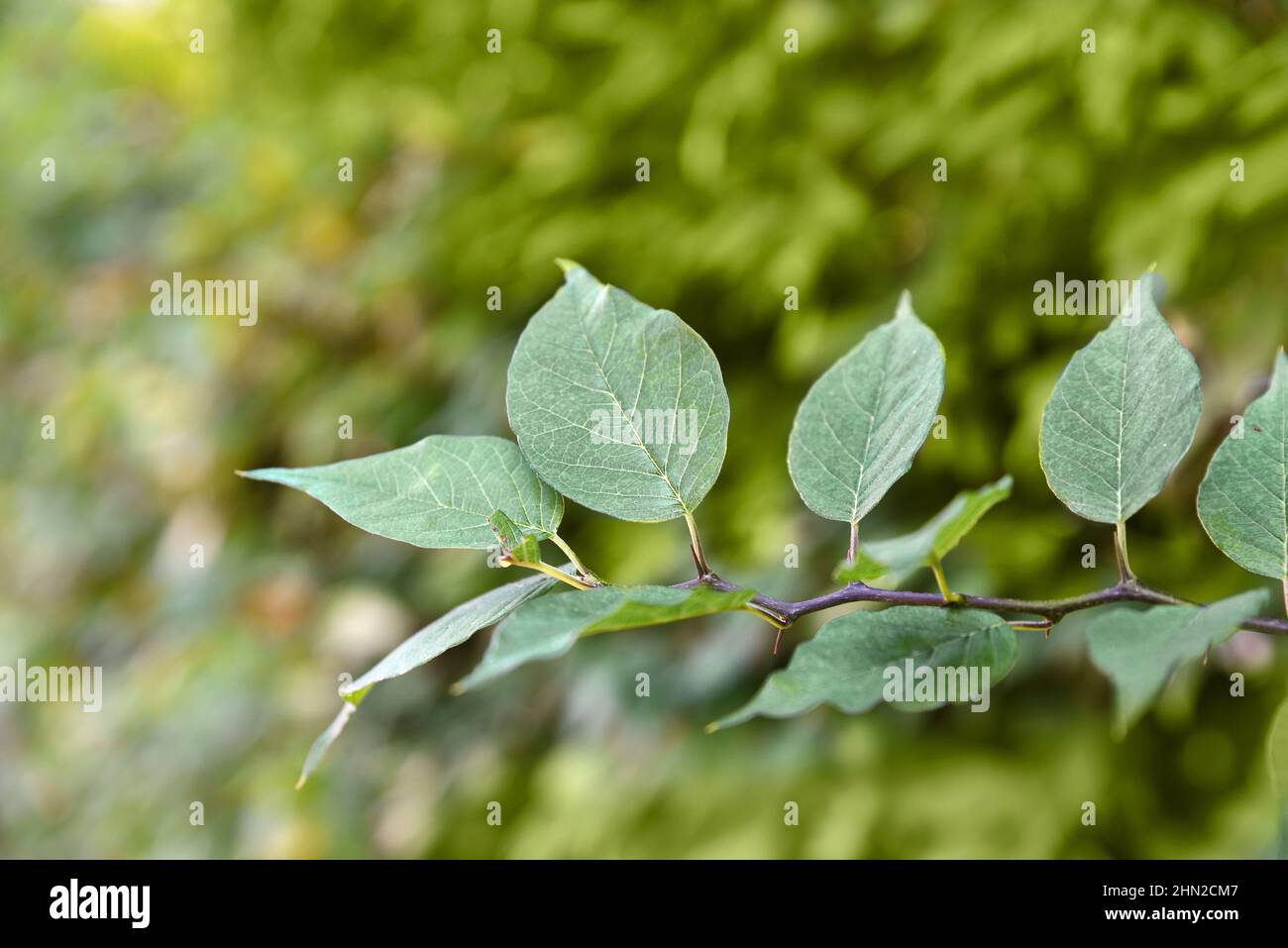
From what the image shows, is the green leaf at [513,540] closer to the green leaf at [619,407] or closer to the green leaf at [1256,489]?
the green leaf at [619,407]

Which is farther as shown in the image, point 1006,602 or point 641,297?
point 641,297

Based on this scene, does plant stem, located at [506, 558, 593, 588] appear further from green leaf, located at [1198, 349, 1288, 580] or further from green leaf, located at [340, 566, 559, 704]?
green leaf, located at [1198, 349, 1288, 580]

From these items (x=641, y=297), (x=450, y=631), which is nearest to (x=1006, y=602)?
(x=450, y=631)

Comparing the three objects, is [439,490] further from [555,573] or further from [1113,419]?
[1113,419]

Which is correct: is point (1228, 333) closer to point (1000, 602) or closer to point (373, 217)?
point (1000, 602)

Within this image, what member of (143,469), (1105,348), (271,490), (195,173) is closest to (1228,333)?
(1105,348)

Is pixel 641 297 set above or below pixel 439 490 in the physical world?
above

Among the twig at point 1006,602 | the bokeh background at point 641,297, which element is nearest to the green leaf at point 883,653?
the twig at point 1006,602
